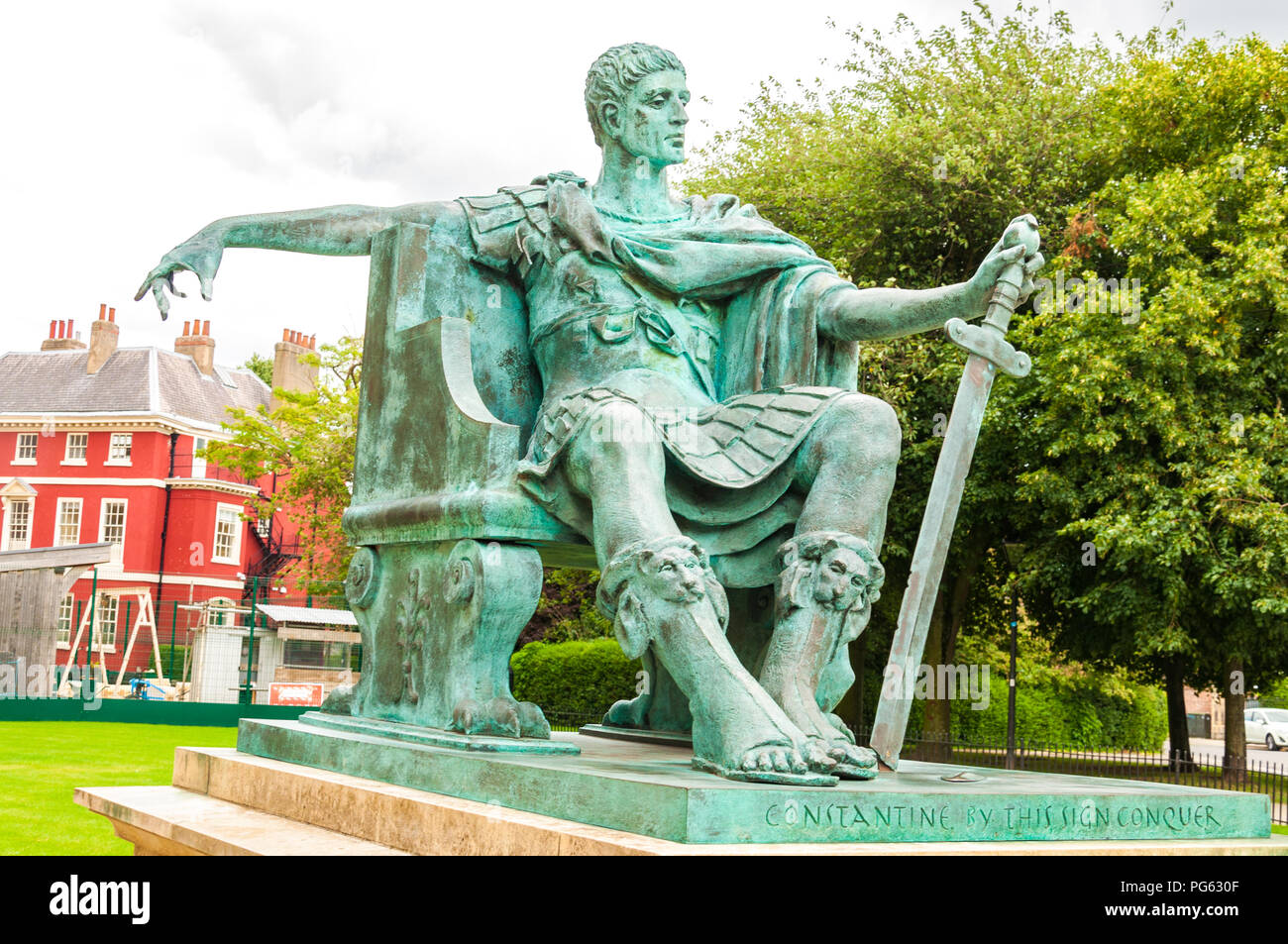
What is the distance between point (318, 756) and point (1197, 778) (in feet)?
58.6

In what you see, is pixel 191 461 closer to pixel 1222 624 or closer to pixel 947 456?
pixel 1222 624

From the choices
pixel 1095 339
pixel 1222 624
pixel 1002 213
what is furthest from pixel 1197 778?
pixel 1002 213

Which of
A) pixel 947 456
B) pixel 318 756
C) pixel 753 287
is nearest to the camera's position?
pixel 947 456

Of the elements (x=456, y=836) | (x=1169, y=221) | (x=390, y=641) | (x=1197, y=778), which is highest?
(x=1169, y=221)

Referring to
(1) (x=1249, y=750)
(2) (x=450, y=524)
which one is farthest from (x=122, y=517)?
(2) (x=450, y=524)

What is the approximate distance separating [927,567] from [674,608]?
2.70 feet

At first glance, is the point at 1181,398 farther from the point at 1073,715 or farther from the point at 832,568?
the point at 832,568

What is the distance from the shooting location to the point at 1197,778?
1948 cm

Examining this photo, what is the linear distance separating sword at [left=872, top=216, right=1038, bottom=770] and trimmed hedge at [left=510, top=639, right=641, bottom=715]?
19.4m

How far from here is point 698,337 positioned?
4.90m

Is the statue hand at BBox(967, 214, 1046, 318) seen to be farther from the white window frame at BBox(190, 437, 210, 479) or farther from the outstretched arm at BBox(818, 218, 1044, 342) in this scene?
the white window frame at BBox(190, 437, 210, 479)

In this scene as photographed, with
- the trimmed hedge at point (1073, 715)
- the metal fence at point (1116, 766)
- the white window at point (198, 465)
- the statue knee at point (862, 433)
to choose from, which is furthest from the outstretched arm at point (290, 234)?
the white window at point (198, 465)

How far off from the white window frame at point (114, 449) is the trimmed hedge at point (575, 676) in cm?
2436

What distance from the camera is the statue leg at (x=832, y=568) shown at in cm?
370
